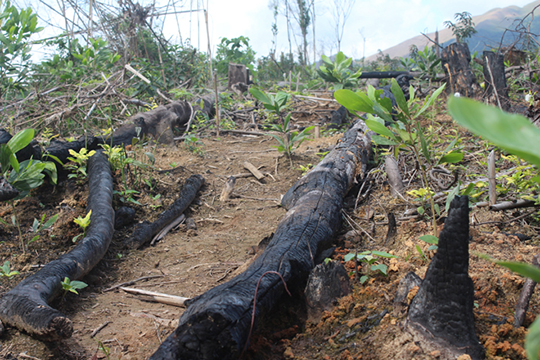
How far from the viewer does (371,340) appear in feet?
4.20

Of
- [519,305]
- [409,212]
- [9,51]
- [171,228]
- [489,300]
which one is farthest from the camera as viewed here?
[9,51]

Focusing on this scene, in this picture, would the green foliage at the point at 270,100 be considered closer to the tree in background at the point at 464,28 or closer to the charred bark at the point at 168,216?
the charred bark at the point at 168,216

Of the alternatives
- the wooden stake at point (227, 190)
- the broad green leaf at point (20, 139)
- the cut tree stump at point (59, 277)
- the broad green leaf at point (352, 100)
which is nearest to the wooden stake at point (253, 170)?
the wooden stake at point (227, 190)

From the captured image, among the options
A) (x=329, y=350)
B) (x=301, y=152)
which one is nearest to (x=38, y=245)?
(x=329, y=350)

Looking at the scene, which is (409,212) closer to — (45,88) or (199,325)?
(199,325)

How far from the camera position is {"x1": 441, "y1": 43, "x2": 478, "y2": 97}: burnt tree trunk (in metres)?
5.27

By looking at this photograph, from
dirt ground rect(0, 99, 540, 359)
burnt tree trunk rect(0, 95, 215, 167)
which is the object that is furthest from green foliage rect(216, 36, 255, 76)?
dirt ground rect(0, 99, 540, 359)

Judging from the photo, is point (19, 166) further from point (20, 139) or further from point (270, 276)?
point (270, 276)

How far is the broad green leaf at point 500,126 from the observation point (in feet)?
1.21

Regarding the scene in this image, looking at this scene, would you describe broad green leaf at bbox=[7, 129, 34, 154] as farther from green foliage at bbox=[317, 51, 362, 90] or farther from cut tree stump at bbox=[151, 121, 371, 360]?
green foliage at bbox=[317, 51, 362, 90]

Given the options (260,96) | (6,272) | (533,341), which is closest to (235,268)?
(6,272)

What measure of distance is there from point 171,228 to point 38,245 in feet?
3.33

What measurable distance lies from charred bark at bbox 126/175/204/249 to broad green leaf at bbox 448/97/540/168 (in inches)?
110

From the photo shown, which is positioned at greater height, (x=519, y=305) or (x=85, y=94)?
(x=85, y=94)
